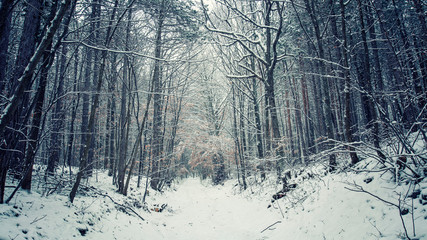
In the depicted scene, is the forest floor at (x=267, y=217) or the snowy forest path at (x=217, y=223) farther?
the snowy forest path at (x=217, y=223)

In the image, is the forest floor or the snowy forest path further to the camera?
the snowy forest path

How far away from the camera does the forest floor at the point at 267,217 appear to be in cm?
312

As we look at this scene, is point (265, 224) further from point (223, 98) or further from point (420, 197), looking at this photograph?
point (223, 98)

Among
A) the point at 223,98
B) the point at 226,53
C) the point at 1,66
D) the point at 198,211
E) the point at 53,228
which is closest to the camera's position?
the point at 53,228

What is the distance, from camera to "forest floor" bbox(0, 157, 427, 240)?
3117mm

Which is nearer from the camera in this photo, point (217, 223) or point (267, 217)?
point (267, 217)

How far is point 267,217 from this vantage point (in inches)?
249

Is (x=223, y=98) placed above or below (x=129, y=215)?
above

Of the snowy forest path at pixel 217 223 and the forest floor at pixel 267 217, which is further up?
the forest floor at pixel 267 217

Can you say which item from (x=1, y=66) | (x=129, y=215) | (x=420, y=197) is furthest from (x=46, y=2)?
(x=420, y=197)

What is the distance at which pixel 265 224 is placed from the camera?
586 centimetres

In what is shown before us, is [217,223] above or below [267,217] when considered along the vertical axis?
below

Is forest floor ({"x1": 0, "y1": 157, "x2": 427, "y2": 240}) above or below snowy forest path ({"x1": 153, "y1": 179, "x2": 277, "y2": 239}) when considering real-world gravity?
above

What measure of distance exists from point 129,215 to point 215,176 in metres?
13.1
